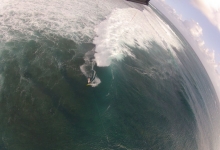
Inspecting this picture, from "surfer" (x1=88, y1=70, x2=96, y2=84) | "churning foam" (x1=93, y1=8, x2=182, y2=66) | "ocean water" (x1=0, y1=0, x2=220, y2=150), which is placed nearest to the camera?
"ocean water" (x1=0, y1=0, x2=220, y2=150)

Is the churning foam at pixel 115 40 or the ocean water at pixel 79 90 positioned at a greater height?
the churning foam at pixel 115 40

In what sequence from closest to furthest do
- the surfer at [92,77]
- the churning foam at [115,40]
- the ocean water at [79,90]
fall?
the ocean water at [79,90], the surfer at [92,77], the churning foam at [115,40]

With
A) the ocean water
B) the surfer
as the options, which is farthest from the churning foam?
the surfer

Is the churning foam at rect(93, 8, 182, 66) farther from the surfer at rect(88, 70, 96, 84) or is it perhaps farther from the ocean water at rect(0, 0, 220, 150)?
the surfer at rect(88, 70, 96, 84)

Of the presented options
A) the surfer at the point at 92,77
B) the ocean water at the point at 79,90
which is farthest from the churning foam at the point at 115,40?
the surfer at the point at 92,77

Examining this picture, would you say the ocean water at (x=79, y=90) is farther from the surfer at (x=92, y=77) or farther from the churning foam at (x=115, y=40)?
the surfer at (x=92, y=77)

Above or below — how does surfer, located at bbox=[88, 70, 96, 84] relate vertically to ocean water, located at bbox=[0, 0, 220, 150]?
above

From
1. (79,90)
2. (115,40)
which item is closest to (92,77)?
(79,90)

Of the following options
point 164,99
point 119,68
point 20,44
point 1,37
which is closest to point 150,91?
point 164,99
